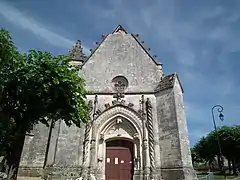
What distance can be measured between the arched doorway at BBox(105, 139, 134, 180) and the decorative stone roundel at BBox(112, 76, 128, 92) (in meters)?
3.67

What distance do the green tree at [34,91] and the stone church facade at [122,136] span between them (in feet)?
9.00

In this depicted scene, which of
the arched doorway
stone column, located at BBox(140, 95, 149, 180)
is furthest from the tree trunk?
stone column, located at BBox(140, 95, 149, 180)

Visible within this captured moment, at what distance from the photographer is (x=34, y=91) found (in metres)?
9.80

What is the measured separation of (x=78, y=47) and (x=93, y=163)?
974cm

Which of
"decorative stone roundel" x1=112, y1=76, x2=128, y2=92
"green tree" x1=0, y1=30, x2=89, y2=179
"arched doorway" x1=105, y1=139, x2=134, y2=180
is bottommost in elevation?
"arched doorway" x1=105, y1=139, x2=134, y2=180

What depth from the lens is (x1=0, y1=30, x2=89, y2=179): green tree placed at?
958 centimetres

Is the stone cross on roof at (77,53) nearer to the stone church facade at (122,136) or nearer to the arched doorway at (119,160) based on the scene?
the stone church facade at (122,136)

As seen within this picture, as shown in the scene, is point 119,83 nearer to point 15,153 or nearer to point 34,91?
point 34,91

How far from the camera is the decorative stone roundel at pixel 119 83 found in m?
15.7

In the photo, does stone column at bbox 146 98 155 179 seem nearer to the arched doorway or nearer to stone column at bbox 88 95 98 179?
the arched doorway

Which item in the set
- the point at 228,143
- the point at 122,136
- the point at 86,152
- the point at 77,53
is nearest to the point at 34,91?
the point at 86,152

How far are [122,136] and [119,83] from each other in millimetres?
3973

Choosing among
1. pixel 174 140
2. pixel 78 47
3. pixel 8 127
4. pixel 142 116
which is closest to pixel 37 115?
pixel 8 127

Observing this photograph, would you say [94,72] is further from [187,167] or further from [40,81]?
[187,167]
